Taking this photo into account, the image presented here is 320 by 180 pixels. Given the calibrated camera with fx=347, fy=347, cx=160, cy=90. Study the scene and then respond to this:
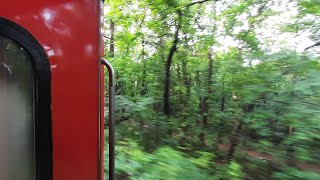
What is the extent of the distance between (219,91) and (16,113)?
125 inches

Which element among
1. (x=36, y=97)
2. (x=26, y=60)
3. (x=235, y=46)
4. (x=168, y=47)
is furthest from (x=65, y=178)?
(x=168, y=47)

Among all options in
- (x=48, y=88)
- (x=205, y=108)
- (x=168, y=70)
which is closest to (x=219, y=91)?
(x=205, y=108)

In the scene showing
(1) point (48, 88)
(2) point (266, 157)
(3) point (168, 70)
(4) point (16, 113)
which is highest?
(3) point (168, 70)

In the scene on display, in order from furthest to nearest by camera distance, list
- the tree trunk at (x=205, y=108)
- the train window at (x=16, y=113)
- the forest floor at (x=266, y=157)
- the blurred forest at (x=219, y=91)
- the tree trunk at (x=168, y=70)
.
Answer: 1. the tree trunk at (x=168, y=70)
2. the tree trunk at (x=205, y=108)
3. the blurred forest at (x=219, y=91)
4. the forest floor at (x=266, y=157)
5. the train window at (x=16, y=113)

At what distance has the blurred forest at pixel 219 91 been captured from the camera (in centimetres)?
315

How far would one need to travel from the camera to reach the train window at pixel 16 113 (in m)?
1.47

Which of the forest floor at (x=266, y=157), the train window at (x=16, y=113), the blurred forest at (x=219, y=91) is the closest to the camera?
the train window at (x=16, y=113)

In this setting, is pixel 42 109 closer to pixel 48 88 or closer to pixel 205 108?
pixel 48 88

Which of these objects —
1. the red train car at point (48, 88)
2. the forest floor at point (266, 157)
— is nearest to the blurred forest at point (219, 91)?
the forest floor at point (266, 157)

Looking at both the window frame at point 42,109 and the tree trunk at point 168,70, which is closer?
the window frame at point 42,109

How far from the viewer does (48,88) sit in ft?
5.01

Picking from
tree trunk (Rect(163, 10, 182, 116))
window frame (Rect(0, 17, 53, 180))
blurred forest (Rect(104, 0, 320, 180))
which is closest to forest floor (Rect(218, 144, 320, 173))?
blurred forest (Rect(104, 0, 320, 180))

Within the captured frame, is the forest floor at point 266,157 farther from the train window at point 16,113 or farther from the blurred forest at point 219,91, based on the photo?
the train window at point 16,113

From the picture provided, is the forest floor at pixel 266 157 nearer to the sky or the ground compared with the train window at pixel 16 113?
nearer to the ground
